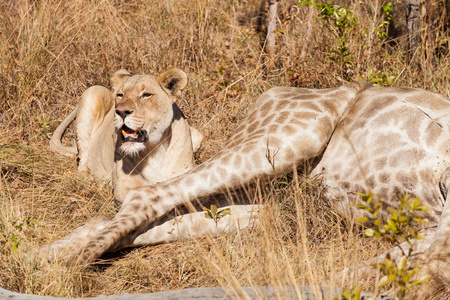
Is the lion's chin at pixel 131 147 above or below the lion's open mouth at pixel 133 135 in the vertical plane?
below

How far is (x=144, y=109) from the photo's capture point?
450 cm

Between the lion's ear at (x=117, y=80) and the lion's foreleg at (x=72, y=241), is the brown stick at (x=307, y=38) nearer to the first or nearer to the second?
the lion's ear at (x=117, y=80)

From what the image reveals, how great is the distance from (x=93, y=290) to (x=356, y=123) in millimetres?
2106

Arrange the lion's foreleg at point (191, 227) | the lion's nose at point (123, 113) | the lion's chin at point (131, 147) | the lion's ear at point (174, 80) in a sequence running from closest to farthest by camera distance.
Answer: the lion's foreleg at point (191, 227)
the lion's nose at point (123, 113)
the lion's chin at point (131, 147)
the lion's ear at point (174, 80)

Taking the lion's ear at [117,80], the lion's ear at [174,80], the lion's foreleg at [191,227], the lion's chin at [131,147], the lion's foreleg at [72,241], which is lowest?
the lion's foreleg at [191,227]

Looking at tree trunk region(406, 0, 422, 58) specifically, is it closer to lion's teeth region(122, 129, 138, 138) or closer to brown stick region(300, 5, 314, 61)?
brown stick region(300, 5, 314, 61)

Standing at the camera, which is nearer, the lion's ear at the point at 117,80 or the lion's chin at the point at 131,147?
the lion's chin at the point at 131,147

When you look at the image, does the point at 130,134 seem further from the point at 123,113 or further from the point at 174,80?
the point at 174,80

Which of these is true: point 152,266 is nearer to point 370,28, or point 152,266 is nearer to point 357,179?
point 357,179

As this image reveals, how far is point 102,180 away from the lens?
204 inches

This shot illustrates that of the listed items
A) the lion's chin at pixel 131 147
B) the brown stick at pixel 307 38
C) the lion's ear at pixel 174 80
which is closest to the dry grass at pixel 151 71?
the brown stick at pixel 307 38

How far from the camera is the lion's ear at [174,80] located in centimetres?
474

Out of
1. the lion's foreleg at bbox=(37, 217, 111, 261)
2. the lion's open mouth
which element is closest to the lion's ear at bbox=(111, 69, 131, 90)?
the lion's open mouth

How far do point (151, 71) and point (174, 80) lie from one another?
166 cm
